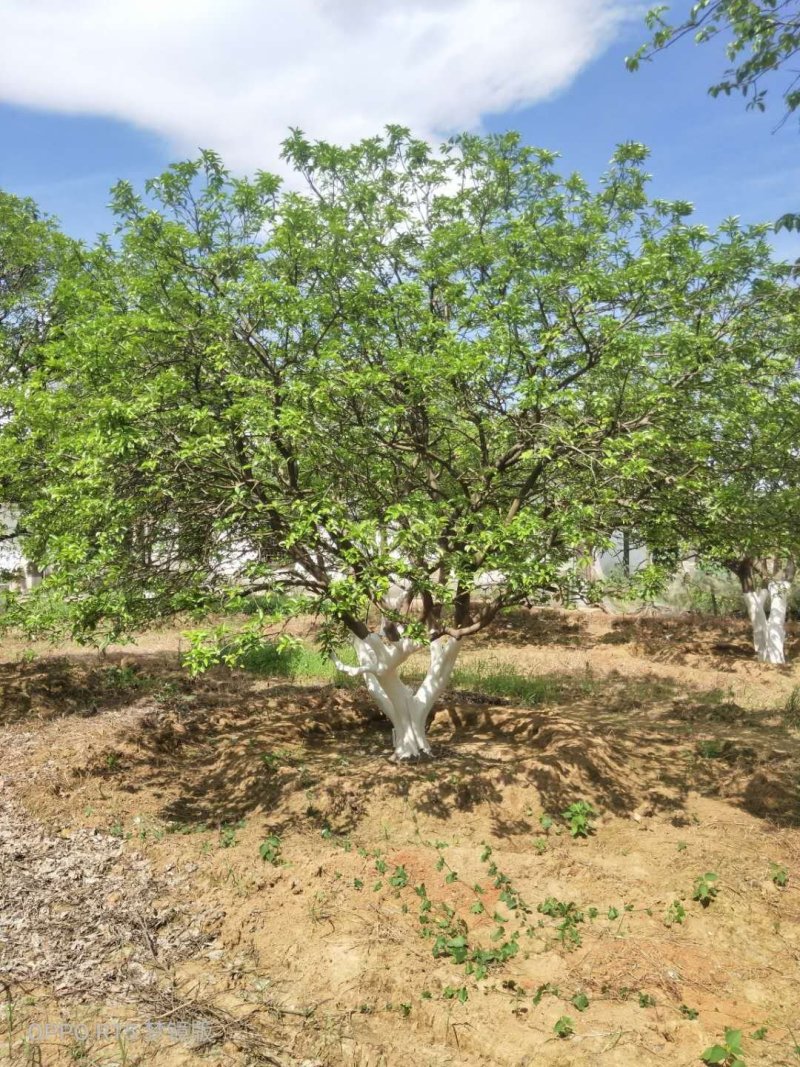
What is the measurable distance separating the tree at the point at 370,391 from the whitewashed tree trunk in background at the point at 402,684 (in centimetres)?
Answer: 3

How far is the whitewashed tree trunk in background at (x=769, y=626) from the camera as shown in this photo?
→ 18.7 meters

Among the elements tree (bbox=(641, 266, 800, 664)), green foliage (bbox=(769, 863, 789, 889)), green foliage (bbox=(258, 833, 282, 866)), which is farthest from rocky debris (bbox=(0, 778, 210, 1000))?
tree (bbox=(641, 266, 800, 664))

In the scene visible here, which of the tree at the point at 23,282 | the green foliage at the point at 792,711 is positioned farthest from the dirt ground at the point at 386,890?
the tree at the point at 23,282

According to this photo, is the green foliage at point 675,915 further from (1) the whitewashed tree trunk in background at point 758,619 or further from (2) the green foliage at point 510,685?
(1) the whitewashed tree trunk in background at point 758,619

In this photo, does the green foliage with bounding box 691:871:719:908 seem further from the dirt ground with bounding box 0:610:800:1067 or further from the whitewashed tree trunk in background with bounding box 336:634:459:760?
the whitewashed tree trunk in background with bounding box 336:634:459:760

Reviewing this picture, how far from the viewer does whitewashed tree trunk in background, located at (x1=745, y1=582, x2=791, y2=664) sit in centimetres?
1870

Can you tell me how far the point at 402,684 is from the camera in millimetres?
10016

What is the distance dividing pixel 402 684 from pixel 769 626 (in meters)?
13.1

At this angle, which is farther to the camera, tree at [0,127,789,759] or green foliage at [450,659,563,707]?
green foliage at [450,659,563,707]

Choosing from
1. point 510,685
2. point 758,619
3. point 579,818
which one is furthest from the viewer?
point 758,619

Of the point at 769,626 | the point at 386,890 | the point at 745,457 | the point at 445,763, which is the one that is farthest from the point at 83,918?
the point at 769,626

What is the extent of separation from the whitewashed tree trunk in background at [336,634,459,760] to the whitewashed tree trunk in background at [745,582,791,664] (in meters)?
12.1

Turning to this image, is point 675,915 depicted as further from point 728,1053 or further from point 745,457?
point 745,457

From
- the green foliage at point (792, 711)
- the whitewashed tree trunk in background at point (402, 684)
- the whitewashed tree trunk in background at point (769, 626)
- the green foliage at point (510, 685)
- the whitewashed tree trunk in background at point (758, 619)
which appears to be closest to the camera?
the whitewashed tree trunk in background at point (402, 684)
